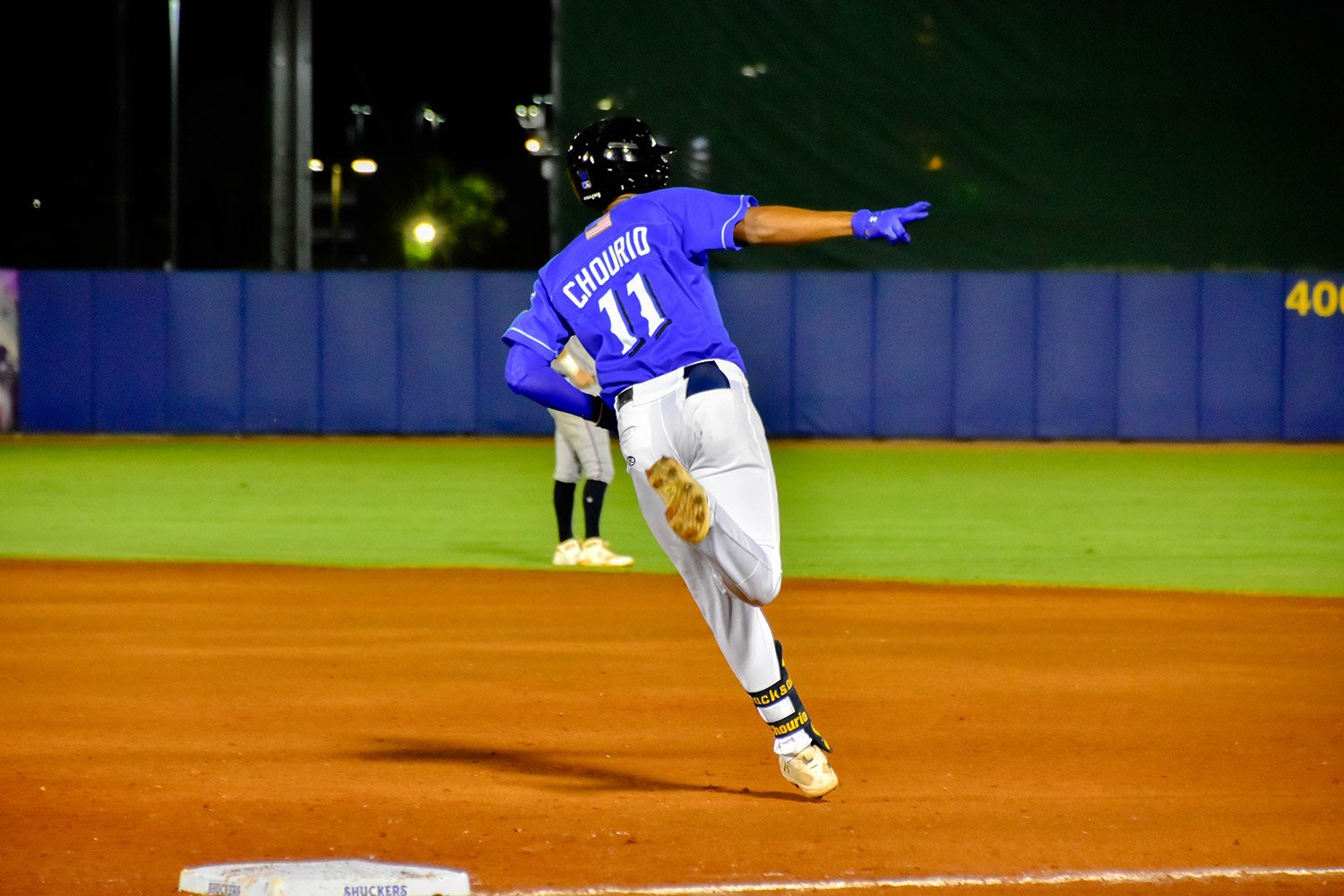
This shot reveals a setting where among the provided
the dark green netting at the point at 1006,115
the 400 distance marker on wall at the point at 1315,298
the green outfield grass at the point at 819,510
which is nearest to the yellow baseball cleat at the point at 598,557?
the green outfield grass at the point at 819,510

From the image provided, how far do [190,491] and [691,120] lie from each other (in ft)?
36.0

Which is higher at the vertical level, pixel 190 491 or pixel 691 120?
pixel 691 120

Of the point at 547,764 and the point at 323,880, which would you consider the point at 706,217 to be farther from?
the point at 323,880

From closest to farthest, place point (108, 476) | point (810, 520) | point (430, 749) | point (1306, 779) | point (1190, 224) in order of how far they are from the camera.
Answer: point (1306, 779) < point (430, 749) < point (810, 520) < point (108, 476) < point (1190, 224)

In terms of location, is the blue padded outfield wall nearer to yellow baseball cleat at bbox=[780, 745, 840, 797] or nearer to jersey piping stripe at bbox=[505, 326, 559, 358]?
jersey piping stripe at bbox=[505, 326, 559, 358]

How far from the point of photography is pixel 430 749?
546 cm

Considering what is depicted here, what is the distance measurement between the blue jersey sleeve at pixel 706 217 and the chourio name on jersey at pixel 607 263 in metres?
0.11

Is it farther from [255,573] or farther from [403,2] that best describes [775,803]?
[403,2]

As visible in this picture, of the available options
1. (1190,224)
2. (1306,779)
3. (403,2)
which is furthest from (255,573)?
(403,2)

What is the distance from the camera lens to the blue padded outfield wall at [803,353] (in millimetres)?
22297

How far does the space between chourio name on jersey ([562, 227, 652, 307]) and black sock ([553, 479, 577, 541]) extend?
5617mm

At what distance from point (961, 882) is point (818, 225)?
5.83 feet

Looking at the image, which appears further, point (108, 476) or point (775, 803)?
point (108, 476)

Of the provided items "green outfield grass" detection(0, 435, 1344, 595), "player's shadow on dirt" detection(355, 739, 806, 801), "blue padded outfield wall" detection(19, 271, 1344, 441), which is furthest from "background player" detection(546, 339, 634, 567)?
"blue padded outfield wall" detection(19, 271, 1344, 441)
